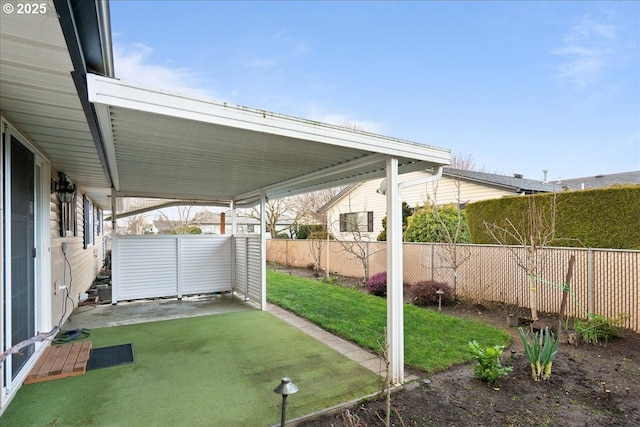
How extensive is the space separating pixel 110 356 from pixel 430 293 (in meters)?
5.55

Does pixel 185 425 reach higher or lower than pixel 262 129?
lower

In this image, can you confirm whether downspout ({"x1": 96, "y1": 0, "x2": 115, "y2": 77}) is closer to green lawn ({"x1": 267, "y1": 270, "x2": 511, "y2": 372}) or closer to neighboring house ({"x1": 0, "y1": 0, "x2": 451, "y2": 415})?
neighboring house ({"x1": 0, "y1": 0, "x2": 451, "y2": 415})

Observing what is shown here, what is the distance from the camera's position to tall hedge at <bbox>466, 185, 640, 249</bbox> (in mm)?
5793

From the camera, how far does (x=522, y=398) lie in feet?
10.1

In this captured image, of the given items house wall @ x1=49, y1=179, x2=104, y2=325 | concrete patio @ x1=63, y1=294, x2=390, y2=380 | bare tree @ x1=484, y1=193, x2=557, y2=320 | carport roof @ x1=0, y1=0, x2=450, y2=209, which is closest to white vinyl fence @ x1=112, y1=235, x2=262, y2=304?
concrete patio @ x1=63, y1=294, x2=390, y2=380

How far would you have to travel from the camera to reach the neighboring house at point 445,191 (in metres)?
10.7

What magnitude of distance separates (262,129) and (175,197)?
6.17 meters

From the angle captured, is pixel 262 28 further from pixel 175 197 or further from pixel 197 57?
pixel 175 197

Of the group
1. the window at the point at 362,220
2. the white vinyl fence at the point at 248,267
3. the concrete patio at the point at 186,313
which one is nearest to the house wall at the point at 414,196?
the window at the point at 362,220

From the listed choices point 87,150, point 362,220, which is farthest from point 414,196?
point 87,150

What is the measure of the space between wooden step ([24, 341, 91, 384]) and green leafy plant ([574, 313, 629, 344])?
6.16 meters

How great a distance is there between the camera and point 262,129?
2.59 m

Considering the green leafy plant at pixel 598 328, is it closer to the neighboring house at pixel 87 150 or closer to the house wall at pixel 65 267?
the neighboring house at pixel 87 150

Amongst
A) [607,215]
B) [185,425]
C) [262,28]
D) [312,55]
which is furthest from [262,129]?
[312,55]
